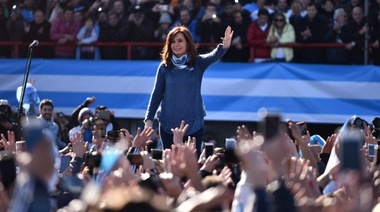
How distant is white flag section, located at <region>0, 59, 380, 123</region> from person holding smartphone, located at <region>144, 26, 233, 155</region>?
7.20m

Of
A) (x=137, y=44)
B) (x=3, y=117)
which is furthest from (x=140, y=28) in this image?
(x=3, y=117)

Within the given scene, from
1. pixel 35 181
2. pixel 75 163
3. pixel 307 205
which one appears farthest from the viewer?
pixel 75 163

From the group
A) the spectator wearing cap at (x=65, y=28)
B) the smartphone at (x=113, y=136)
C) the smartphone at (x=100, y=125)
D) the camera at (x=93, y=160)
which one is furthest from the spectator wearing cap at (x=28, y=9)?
the camera at (x=93, y=160)

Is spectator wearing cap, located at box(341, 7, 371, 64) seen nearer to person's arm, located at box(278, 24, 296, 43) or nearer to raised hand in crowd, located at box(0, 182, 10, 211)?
person's arm, located at box(278, 24, 296, 43)

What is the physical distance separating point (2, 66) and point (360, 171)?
1500cm

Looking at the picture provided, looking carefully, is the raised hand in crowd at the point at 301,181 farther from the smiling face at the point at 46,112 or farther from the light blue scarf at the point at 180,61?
the smiling face at the point at 46,112

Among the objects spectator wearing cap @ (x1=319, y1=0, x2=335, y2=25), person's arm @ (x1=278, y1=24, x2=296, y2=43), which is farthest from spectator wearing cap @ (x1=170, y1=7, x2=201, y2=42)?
spectator wearing cap @ (x1=319, y1=0, x2=335, y2=25)

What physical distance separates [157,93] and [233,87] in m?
7.66

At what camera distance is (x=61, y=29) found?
1912cm

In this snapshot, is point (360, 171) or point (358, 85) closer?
point (360, 171)

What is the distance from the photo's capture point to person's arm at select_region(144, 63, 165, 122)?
415 inches

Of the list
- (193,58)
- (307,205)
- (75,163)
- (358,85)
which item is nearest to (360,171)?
(307,205)

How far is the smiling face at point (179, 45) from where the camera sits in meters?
10.4

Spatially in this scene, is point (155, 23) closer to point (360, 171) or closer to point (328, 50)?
point (328, 50)
